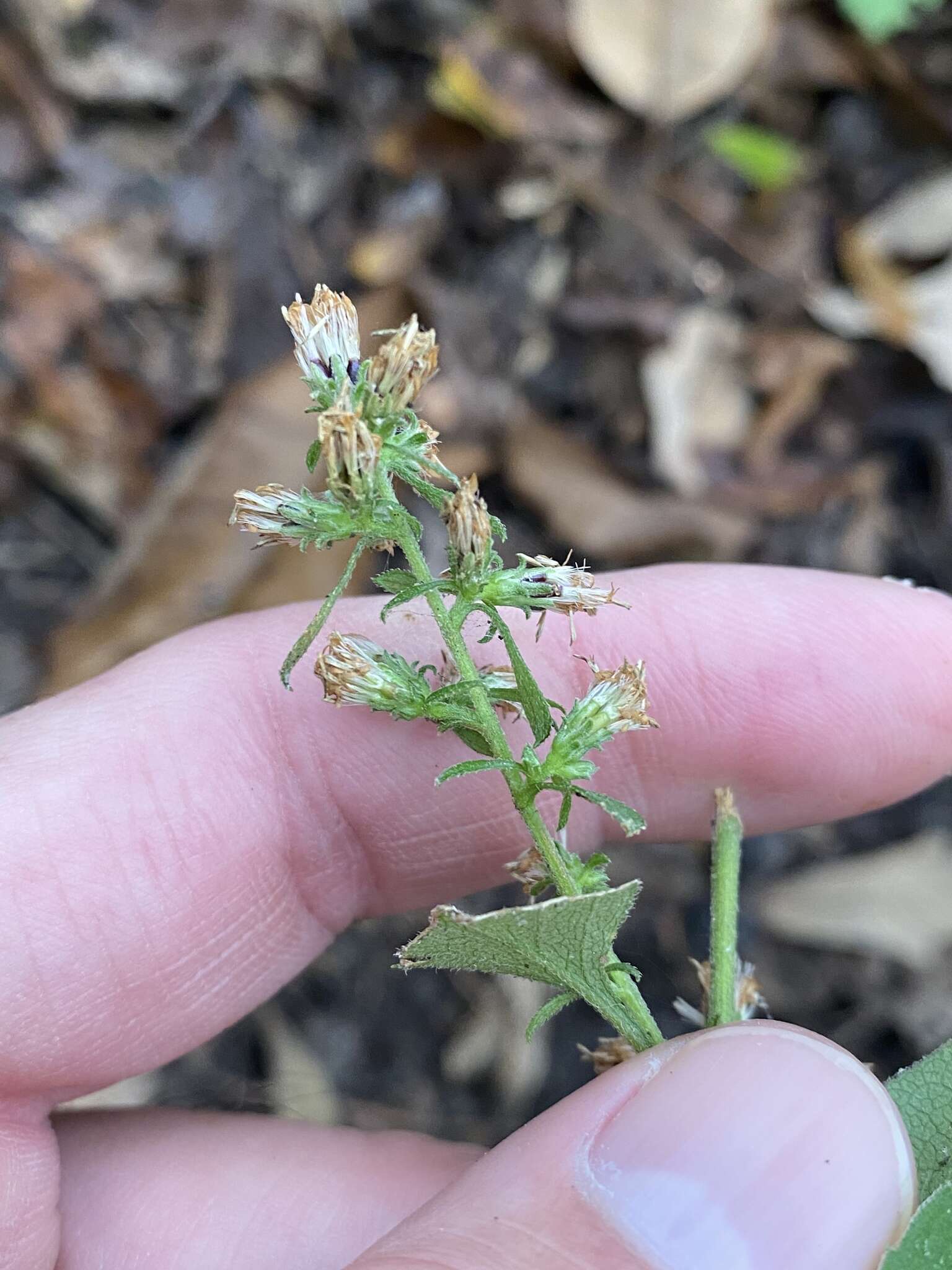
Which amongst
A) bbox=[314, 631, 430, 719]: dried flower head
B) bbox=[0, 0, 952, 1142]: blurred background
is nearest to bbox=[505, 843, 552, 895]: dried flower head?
bbox=[314, 631, 430, 719]: dried flower head

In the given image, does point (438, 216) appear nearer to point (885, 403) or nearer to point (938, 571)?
point (885, 403)

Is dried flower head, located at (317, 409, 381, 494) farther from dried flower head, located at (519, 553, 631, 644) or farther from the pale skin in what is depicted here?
the pale skin

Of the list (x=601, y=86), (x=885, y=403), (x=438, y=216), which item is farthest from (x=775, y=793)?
(x=601, y=86)

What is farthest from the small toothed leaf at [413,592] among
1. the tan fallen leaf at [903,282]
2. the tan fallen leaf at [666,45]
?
the tan fallen leaf at [666,45]

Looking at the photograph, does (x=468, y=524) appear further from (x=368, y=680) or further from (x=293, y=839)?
(x=293, y=839)

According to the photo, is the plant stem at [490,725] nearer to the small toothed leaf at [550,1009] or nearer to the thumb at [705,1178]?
the small toothed leaf at [550,1009]

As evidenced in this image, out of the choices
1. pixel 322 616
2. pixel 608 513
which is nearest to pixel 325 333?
pixel 322 616
